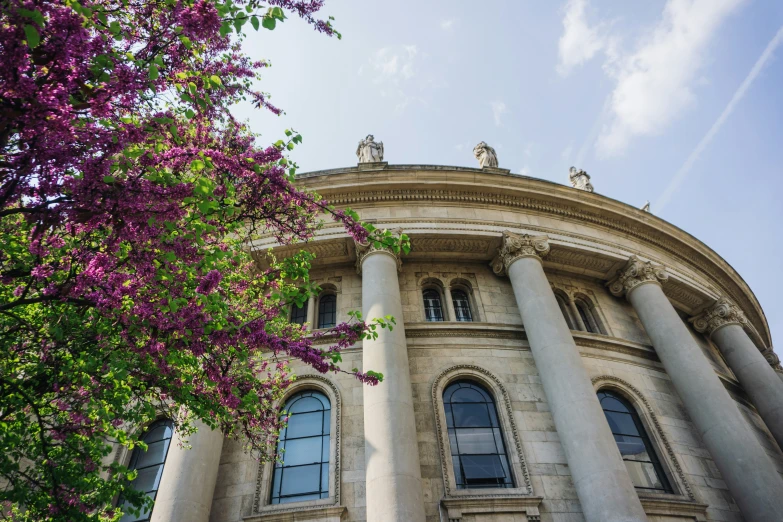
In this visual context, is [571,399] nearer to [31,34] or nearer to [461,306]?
[461,306]

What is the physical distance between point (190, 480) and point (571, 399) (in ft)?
34.9

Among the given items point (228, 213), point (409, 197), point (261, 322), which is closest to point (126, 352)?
point (261, 322)

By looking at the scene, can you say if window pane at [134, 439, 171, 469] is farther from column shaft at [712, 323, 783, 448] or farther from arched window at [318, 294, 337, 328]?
column shaft at [712, 323, 783, 448]

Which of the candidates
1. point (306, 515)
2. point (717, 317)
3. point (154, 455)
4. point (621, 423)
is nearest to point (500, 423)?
point (621, 423)

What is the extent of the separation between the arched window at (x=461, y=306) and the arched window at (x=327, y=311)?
15.5 ft

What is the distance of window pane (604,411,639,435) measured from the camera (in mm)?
16234

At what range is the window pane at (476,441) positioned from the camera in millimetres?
14469

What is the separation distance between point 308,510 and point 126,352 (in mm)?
6949

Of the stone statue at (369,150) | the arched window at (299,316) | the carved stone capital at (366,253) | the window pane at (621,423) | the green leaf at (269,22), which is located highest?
the stone statue at (369,150)

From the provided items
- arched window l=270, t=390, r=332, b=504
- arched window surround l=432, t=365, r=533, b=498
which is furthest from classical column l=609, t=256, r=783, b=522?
arched window l=270, t=390, r=332, b=504

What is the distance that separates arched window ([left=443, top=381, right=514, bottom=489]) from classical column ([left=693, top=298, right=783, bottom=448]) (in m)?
12.7

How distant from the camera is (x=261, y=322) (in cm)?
812

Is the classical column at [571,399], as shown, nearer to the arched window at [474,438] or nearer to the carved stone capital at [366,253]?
the arched window at [474,438]

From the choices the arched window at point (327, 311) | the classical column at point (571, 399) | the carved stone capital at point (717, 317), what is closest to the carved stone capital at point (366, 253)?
the arched window at point (327, 311)
